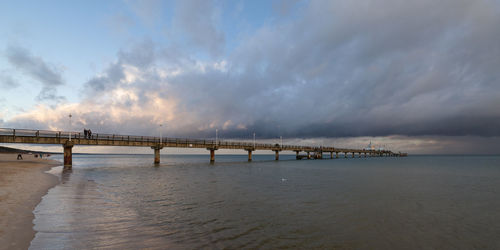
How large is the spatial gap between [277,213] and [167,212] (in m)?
6.11

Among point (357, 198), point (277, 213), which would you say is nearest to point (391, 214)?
point (357, 198)

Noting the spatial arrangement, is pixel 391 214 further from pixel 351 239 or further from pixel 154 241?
pixel 154 241

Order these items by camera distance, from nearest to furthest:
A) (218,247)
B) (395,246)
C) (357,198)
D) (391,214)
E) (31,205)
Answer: (218,247) → (395,246) → (31,205) → (391,214) → (357,198)

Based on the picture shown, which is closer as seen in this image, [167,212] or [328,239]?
[328,239]

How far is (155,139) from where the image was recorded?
199 feet

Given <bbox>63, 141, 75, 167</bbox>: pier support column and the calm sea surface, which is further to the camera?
<bbox>63, 141, 75, 167</bbox>: pier support column

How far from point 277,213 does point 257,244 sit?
204 inches

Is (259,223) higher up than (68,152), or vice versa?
(68,152)

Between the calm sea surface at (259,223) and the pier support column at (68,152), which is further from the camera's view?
the pier support column at (68,152)

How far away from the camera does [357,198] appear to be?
1988cm

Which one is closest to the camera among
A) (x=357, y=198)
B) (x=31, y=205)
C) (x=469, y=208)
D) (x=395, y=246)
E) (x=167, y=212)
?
(x=395, y=246)

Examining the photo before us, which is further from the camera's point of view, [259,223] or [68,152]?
[68,152]

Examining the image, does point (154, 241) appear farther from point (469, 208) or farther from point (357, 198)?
point (469, 208)

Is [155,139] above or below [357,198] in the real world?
above
